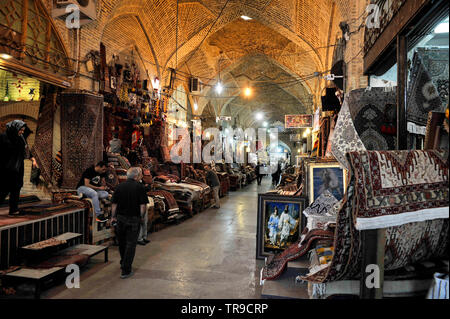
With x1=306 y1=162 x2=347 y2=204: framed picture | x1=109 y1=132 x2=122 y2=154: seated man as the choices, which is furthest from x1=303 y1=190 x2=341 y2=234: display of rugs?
x1=109 y1=132 x2=122 y2=154: seated man

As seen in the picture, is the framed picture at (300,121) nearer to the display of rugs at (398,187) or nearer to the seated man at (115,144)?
the seated man at (115,144)

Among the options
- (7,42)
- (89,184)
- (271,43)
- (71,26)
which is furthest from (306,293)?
(271,43)

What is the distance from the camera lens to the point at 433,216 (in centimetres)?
189

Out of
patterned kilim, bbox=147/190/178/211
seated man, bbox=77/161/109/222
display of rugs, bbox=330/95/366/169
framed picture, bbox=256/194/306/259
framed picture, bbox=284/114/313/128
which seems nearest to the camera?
display of rugs, bbox=330/95/366/169

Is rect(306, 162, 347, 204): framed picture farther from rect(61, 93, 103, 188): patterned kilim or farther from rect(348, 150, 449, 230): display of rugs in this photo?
rect(61, 93, 103, 188): patterned kilim

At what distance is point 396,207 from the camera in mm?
1882

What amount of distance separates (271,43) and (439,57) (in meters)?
14.7

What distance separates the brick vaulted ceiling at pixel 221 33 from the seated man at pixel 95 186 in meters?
4.27

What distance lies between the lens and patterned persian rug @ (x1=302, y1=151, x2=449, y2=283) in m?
1.86

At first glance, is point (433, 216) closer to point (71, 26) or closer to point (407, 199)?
point (407, 199)

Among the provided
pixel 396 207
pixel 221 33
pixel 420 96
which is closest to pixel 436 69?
pixel 420 96

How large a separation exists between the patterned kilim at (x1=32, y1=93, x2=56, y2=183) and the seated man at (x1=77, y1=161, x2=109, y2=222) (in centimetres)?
143

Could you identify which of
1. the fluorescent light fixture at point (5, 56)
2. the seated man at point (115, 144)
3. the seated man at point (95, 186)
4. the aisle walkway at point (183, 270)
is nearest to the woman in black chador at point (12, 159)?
the seated man at point (95, 186)

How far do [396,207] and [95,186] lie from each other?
220 inches
